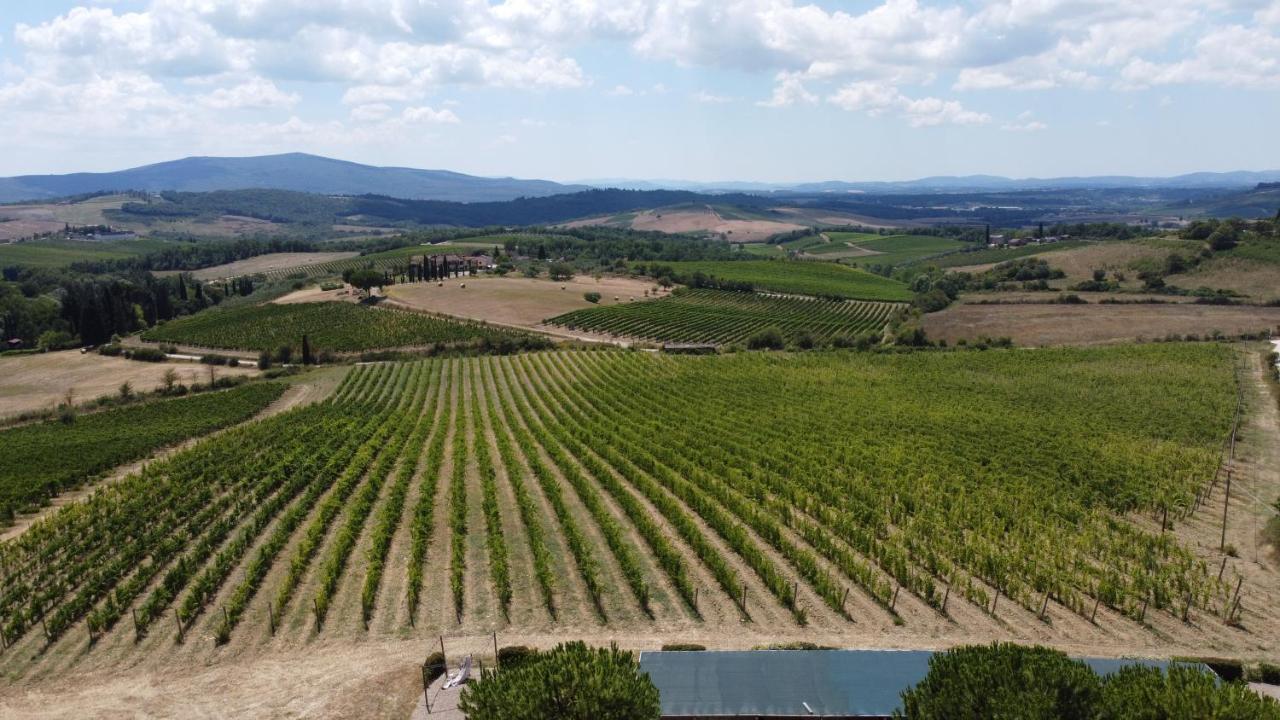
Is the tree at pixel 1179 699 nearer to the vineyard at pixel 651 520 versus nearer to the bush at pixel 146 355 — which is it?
the vineyard at pixel 651 520

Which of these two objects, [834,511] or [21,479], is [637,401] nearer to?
[834,511]

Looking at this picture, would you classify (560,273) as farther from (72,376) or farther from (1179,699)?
(1179,699)

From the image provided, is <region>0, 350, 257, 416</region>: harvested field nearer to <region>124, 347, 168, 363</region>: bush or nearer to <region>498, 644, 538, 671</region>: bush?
<region>124, 347, 168, 363</region>: bush

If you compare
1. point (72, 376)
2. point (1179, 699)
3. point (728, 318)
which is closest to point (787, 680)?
point (1179, 699)

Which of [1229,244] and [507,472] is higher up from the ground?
[1229,244]

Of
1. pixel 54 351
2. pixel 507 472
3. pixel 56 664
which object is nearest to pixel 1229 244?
pixel 507 472

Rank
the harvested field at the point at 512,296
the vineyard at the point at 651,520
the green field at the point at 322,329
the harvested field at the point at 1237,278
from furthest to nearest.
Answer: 1. the harvested field at the point at 512,296
2. the harvested field at the point at 1237,278
3. the green field at the point at 322,329
4. the vineyard at the point at 651,520

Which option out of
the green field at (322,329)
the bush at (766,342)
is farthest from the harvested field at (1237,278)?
the green field at (322,329)

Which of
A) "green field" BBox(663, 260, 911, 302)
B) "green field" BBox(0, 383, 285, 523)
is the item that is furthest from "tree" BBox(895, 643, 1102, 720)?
"green field" BBox(663, 260, 911, 302)
